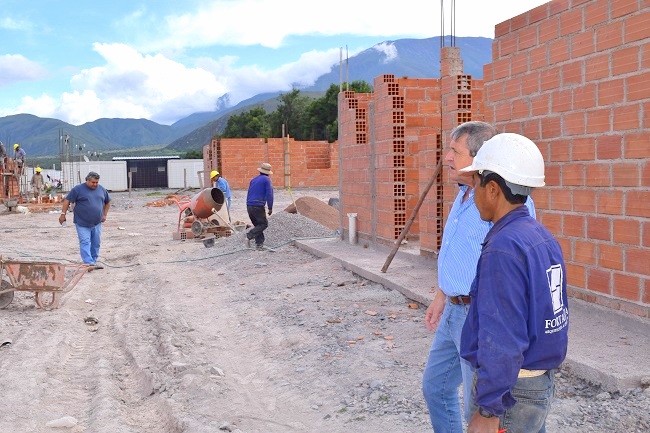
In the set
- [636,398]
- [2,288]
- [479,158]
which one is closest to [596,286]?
[636,398]

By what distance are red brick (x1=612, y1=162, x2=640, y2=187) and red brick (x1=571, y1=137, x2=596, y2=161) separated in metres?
0.29

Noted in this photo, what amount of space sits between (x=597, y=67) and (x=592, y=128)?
508mm

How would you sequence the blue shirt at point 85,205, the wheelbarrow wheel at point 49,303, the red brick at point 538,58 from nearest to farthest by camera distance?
the red brick at point 538,58, the wheelbarrow wheel at point 49,303, the blue shirt at point 85,205

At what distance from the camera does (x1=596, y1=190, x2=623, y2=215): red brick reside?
5.68m

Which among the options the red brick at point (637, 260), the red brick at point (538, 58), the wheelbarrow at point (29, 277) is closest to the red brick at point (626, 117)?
the red brick at point (637, 260)

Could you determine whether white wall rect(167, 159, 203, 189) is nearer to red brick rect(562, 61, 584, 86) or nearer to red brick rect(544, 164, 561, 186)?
red brick rect(544, 164, 561, 186)

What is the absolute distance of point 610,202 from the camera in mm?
5777

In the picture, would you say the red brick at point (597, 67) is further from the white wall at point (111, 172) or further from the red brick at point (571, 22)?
the white wall at point (111, 172)

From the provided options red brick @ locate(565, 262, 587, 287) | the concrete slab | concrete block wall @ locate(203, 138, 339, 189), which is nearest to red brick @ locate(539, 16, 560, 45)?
red brick @ locate(565, 262, 587, 287)

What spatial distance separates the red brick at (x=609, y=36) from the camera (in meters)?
5.62

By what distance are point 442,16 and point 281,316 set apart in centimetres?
488

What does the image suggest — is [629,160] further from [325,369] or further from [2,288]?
[2,288]

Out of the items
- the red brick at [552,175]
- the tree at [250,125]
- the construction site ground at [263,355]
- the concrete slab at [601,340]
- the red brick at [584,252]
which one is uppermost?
the tree at [250,125]

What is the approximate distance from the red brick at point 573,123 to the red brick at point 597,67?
0.32m
